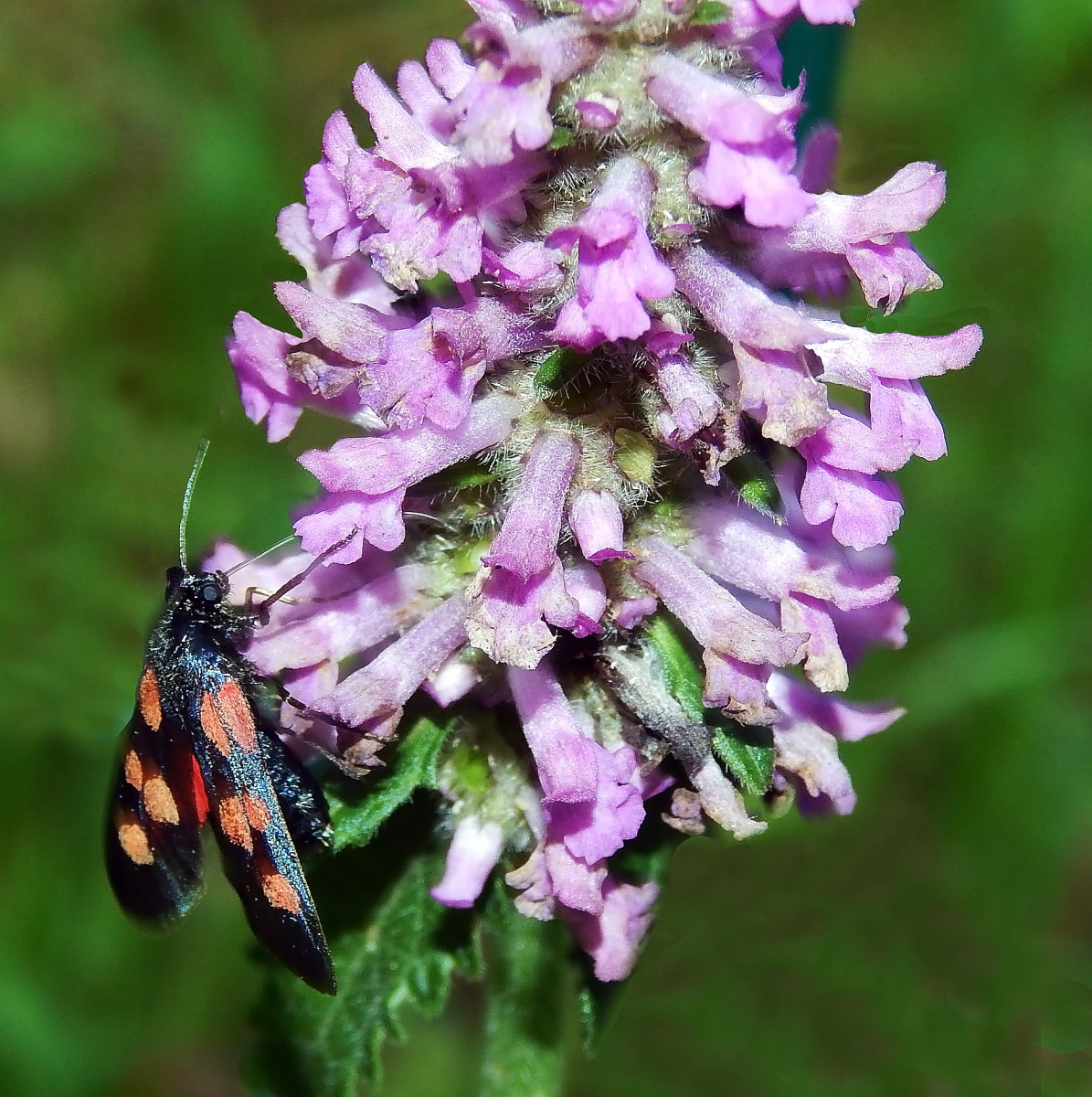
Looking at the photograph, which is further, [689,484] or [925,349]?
[689,484]

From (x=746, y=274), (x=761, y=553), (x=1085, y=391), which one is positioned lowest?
(x=1085, y=391)

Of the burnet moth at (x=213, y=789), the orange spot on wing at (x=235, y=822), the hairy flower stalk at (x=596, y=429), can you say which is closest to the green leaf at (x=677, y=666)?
the hairy flower stalk at (x=596, y=429)

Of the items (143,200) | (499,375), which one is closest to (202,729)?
(499,375)

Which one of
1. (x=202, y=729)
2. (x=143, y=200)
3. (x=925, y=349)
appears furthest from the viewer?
(x=143, y=200)

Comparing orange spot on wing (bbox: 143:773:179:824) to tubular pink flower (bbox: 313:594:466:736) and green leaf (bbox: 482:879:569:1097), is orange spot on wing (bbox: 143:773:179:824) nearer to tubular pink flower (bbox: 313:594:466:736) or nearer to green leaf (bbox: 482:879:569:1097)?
tubular pink flower (bbox: 313:594:466:736)

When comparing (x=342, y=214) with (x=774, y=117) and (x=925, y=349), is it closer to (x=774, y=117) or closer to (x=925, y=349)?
(x=774, y=117)

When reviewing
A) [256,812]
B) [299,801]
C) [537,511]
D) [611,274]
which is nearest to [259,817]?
[256,812]

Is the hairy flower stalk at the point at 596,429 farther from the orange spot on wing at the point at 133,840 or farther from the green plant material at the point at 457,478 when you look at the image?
the orange spot on wing at the point at 133,840
